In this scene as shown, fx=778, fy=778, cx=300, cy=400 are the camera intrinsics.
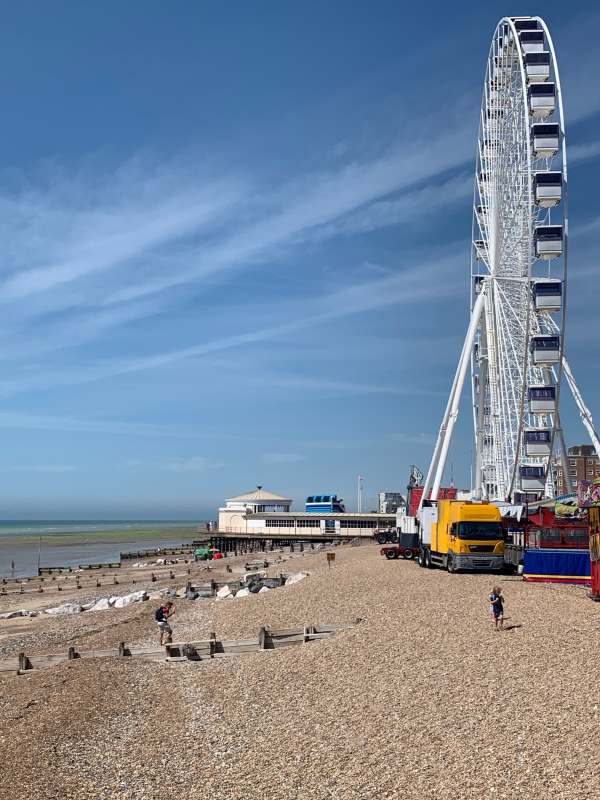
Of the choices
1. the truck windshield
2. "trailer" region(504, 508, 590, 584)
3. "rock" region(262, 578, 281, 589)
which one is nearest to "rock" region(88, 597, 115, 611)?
"rock" region(262, 578, 281, 589)

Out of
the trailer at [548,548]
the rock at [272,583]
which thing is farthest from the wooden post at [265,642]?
the rock at [272,583]

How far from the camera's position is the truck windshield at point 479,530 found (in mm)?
30344

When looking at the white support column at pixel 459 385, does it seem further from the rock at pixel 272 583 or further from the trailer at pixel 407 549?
the rock at pixel 272 583

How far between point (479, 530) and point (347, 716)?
1869 centimetres

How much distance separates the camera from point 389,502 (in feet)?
323

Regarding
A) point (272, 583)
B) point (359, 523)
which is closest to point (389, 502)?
point (359, 523)

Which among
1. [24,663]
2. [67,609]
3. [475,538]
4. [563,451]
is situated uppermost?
[563,451]

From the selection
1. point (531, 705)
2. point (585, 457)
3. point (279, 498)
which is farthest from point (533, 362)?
point (585, 457)

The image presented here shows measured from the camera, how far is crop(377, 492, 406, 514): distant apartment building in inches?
3817

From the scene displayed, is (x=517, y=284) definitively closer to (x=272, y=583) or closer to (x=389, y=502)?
(x=272, y=583)

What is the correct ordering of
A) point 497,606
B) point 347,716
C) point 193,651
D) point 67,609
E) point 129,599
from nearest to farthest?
point 347,716, point 497,606, point 193,651, point 67,609, point 129,599

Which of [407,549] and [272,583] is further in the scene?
[407,549]

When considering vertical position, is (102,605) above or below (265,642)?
below

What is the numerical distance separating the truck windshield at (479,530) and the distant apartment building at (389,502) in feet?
216
